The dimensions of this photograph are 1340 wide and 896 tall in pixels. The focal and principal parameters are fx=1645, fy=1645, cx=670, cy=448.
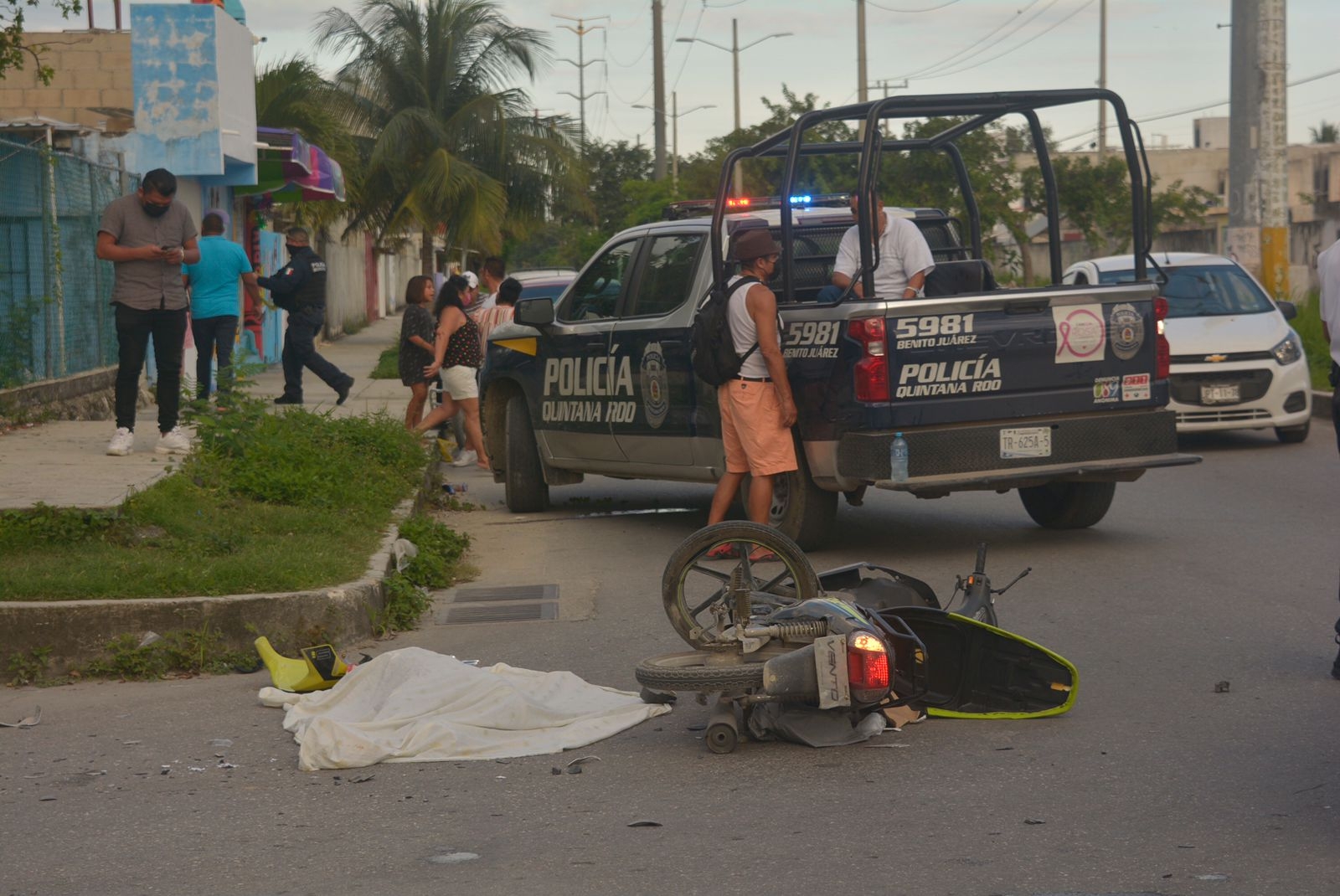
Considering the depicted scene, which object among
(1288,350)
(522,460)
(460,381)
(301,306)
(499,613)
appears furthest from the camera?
(301,306)

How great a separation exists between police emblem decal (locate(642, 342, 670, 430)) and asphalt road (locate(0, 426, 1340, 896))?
2.28m

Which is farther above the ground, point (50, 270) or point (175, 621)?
point (50, 270)

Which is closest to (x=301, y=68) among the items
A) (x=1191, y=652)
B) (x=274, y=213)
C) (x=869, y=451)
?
(x=274, y=213)

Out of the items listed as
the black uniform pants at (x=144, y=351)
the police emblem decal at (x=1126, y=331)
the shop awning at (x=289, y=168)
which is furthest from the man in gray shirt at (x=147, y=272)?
the shop awning at (x=289, y=168)

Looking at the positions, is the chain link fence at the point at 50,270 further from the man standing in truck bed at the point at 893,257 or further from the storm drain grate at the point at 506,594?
the man standing in truck bed at the point at 893,257

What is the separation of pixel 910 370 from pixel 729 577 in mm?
2757

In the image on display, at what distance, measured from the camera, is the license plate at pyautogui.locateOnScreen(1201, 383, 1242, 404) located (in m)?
13.7

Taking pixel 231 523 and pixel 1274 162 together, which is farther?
pixel 1274 162

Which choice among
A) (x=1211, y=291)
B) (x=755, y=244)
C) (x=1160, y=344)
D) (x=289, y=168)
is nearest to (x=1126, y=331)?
(x=1160, y=344)

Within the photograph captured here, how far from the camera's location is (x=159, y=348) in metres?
10.8

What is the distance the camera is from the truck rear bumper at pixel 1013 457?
853 cm

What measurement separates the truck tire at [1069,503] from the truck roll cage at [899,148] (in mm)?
1304

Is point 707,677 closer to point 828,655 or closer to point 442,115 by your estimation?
point 828,655

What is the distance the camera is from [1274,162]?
20281 mm
